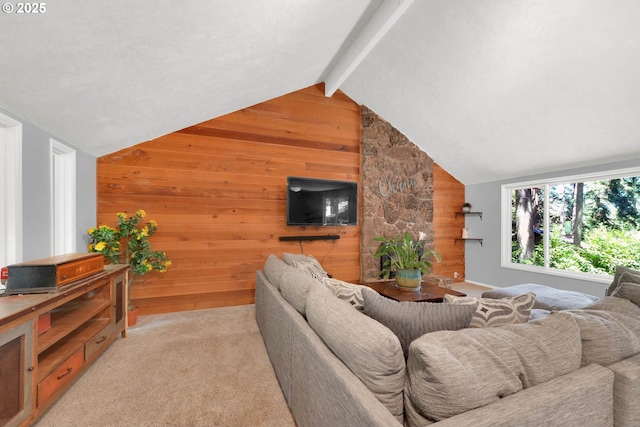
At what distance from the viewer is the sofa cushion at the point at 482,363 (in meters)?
0.75

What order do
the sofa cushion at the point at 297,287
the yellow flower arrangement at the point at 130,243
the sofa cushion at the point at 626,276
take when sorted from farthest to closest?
the yellow flower arrangement at the point at 130,243
the sofa cushion at the point at 626,276
the sofa cushion at the point at 297,287

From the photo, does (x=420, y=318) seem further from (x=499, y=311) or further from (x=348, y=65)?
(x=348, y=65)

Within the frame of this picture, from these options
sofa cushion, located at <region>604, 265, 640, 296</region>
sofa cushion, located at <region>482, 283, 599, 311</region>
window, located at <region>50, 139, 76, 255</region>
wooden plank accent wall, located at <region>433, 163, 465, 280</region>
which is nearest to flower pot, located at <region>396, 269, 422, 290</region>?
sofa cushion, located at <region>482, 283, 599, 311</region>

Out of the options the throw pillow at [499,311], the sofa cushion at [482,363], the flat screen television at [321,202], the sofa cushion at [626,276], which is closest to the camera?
the sofa cushion at [482,363]

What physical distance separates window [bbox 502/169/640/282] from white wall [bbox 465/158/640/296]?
0.34 ft

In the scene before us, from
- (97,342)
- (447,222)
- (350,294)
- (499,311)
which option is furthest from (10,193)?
(447,222)

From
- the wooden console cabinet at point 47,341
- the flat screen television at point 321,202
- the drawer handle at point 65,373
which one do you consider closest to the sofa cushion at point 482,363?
the wooden console cabinet at point 47,341

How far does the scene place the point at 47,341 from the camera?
1513 mm

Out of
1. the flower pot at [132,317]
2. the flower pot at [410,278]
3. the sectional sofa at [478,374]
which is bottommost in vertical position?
the flower pot at [132,317]

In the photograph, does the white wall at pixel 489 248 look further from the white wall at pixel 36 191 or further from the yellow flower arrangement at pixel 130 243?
the white wall at pixel 36 191

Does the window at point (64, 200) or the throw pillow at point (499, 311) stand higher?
the window at point (64, 200)

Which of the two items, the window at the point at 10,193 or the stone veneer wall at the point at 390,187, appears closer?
the window at the point at 10,193

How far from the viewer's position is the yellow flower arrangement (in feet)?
8.63

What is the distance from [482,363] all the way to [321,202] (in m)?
3.19
